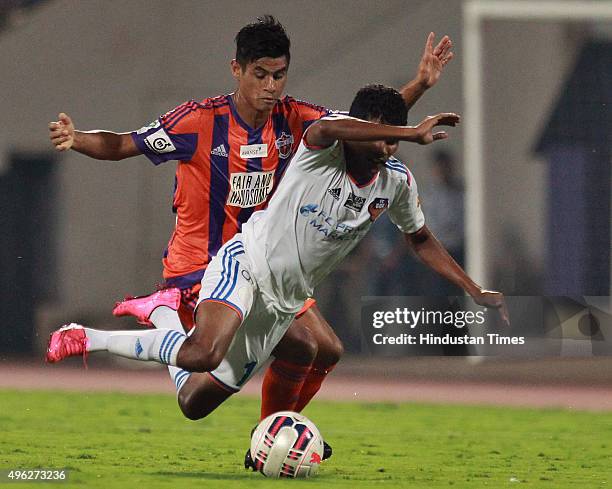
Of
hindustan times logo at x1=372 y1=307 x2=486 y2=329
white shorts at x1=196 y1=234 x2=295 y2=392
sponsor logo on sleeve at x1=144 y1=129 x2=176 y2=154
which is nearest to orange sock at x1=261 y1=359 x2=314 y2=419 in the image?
white shorts at x1=196 y1=234 x2=295 y2=392

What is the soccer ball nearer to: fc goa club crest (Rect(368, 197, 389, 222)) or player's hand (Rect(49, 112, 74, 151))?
fc goa club crest (Rect(368, 197, 389, 222))

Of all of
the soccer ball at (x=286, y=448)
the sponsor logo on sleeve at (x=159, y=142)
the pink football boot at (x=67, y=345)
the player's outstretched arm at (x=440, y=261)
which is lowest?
the soccer ball at (x=286, y=448)

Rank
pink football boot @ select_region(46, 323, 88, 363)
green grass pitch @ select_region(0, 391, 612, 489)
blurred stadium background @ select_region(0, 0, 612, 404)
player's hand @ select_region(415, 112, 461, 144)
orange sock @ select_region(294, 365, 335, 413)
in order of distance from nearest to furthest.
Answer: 1. player's hand @ select_region(415, 112, 461, 144)
2. green grass pitch @ select_region(0, 391, 612, 489)
3. pink football boot @ select_region(46, 323, 88, 363)
4. orange sock @ select_region(294, 365, 335, 413)
5. blurred stadium background @ select_region(0, 0, 612, 404)

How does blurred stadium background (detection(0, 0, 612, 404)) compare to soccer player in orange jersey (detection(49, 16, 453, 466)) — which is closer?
soccer player in orange jersey (detection(49, 16, 453, 466))

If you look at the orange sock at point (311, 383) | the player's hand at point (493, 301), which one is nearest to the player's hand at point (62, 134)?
the orange sock at point (311, 383)

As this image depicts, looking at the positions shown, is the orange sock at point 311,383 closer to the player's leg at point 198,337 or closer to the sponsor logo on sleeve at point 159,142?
the player's leg at point 198,337

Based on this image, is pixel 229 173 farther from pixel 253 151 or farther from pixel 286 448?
pixel 286 448

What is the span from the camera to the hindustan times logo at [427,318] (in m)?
12.2

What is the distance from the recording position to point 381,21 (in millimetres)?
13445

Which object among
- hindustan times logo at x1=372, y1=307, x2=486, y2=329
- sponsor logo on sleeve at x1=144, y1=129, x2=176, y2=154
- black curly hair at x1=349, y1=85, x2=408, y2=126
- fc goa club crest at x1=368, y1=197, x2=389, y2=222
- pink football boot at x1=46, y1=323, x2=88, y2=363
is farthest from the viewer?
hindustan times logo at x1=372, y1=307, x2=486, y2=329

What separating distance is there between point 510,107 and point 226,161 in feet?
24.7

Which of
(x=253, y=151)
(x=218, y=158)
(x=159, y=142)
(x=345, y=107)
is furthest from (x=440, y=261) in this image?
(x=345, y=107)

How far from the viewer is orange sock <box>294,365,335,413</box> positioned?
6551mm

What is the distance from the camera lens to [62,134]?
565 cm
